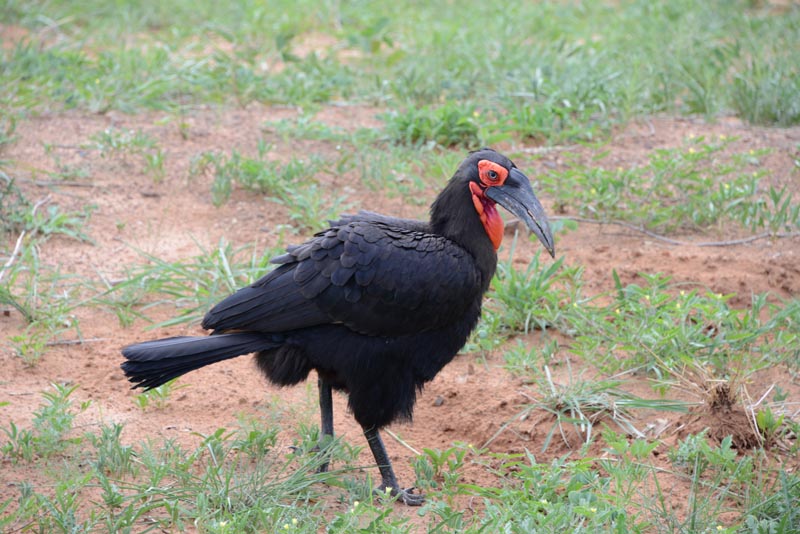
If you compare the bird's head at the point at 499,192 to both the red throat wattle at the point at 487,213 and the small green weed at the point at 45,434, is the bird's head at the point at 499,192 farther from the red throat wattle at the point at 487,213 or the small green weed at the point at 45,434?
the small green weed at the point at 45,434

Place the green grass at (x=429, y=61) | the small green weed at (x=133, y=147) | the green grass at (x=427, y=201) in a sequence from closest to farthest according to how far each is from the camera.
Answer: the green grass at (x=427, y=201) < the small green weed at (x=133, y=147) < the green grass at (x=429, y=61)

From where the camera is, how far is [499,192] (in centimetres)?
370

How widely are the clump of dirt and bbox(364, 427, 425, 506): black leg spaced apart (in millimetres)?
1152

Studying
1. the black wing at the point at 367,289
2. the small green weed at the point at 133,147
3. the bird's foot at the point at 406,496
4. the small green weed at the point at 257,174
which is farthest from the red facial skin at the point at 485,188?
the small green weed at the point at 133,147

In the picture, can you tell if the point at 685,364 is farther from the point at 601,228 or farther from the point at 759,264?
the point at 601,228

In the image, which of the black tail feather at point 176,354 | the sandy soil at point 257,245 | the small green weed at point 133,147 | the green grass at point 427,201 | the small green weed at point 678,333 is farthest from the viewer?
the small green weed at point 133,147

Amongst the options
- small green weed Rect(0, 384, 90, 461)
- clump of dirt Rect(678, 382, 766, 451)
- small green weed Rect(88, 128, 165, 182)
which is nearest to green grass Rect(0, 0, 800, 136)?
small green weed Rect(88, 128, 165, 182)

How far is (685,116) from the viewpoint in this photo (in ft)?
21.9

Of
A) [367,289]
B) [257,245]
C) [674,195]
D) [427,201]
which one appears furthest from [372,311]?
[674,195]

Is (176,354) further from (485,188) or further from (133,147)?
(133,147)

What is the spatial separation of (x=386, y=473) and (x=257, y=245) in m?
1.98

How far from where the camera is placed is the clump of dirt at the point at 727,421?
366cm

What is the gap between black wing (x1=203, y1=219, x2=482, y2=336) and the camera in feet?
11.6

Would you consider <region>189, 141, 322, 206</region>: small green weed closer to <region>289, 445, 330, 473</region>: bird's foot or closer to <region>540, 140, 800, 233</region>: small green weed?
<region>540, 140, 800, 233</region>: small green weed
